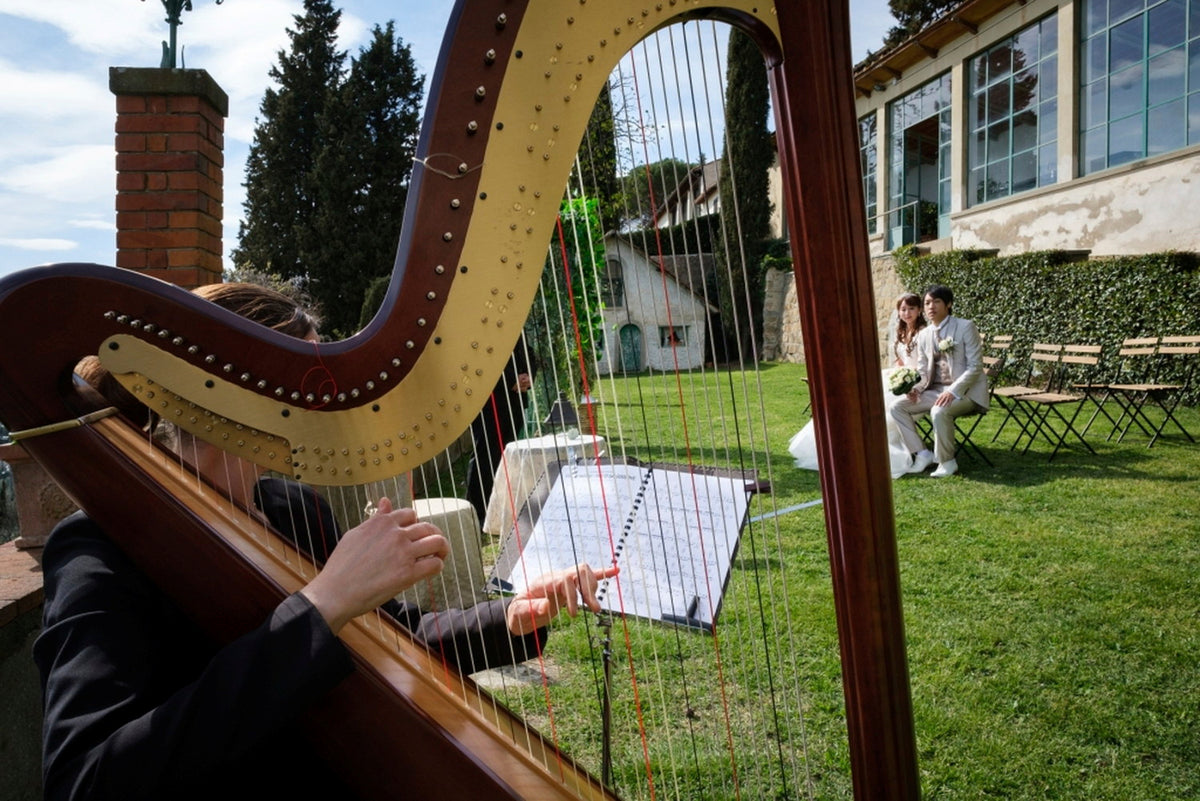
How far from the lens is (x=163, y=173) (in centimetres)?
342

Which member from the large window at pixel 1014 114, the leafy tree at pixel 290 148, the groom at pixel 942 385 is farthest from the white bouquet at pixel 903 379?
the leafy tree at pixel 290 148

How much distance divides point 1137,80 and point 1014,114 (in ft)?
8.07

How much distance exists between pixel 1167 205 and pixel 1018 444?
17.1ft

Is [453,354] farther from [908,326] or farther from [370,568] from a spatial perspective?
[908,326]

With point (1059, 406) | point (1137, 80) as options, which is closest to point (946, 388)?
point (1059, 406)

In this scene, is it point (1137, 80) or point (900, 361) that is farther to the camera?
point (1137, 80)

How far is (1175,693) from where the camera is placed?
2.71m

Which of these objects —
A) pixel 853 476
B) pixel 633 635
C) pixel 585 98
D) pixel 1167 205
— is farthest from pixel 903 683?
pixel 1167 205

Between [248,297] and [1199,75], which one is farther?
[1199,75]

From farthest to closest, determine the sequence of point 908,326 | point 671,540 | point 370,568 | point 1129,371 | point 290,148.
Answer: point 290,148 → point 1129,371 → point 908,326 → point 671,540 → point 370,568

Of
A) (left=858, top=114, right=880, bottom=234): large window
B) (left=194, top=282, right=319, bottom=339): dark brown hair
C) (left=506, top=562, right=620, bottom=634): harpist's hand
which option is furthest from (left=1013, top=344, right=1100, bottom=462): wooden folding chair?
(left=858, top=114, right=880, bottom=234): large window

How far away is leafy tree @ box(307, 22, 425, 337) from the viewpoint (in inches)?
830

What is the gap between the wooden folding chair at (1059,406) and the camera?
6258 mm

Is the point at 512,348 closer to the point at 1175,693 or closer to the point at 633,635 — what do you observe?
the point at 633,635
